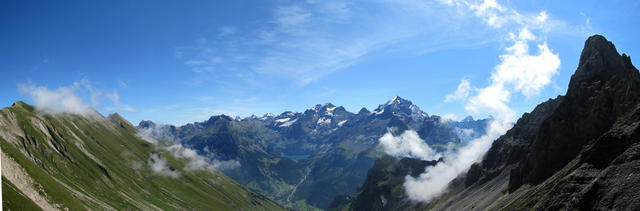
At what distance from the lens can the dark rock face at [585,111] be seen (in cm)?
11865

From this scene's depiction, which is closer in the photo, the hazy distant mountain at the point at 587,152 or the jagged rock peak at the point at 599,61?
the hazy distant mountain at the point at 587,152

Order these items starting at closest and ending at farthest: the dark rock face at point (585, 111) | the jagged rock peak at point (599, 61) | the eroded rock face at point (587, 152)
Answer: the eroded rock face at point (587, 152), the dark rock face at point (585, 111), the jagged rock peak at point (599, 61)

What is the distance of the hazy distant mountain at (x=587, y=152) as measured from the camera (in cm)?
7050

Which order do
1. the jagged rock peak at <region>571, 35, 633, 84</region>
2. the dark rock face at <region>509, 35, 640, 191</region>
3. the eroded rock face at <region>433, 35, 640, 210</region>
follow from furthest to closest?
1. the jagged rock peak at <region>571, 35, 633, 84</region>
2. the dark rock face at <region>509, 35, 640, 191</region>
3. the eroded rock face at <region>433, 35, 640, 210</region>

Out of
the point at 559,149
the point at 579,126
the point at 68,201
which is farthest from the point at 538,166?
the point at 68,201

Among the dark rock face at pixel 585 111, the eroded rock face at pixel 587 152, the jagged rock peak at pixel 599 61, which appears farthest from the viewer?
the jagged rock peak at pixel 599 61

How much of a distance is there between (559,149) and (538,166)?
33.0 ft

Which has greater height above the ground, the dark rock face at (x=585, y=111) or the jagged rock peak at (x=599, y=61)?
the jagged rock peak at (x=599, y=61)

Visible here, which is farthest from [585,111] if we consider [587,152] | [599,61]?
[587,152]

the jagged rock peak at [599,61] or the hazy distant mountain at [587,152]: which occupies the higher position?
the jagged rock peak at [599,61]

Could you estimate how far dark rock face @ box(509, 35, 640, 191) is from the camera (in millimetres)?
118650

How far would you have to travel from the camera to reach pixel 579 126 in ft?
424

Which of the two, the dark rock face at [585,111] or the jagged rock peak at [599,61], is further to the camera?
the jagged rock peak at [599,61]

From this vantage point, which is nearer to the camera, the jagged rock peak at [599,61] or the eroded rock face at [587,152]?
the eroded rock face at [587,152]
